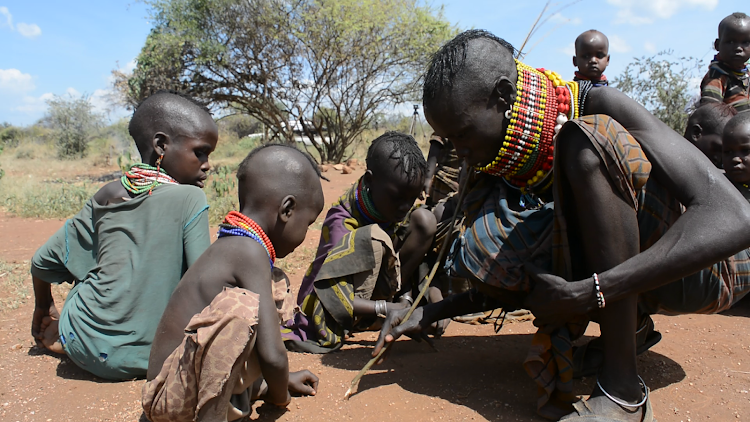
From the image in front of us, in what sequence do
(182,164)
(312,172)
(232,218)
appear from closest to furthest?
(232,218) → (312,172) → (182,164)

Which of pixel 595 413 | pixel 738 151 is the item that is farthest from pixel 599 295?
pixel 738 151

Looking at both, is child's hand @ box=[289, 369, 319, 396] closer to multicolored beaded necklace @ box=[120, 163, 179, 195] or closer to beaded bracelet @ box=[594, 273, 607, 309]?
multicolored beaded necklace @ box=[120, 163, 179, 195]

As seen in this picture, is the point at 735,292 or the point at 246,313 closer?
the point at 246,313

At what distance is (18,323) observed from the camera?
→ 3.37 m

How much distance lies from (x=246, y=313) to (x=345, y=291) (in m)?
1.22

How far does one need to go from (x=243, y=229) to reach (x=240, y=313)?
414 millimetres

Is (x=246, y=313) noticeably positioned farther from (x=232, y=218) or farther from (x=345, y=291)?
(x=345, y=291)

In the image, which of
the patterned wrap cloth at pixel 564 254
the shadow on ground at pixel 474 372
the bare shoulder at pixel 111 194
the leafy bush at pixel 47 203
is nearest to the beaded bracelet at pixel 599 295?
the patterned wrap cloth at pixel 564 254

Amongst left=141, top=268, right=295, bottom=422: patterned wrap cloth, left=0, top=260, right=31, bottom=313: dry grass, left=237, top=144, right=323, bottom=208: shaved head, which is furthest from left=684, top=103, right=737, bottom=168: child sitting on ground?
left=0, top=260, right=31, bottom=313: dry grass

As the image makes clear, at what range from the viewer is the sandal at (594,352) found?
2336 mm

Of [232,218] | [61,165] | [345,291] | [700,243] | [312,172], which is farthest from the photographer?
[61,165]

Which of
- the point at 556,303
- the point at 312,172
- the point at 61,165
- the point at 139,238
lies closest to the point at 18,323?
the point at 139,238

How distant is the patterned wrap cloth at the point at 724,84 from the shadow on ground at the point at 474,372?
3.09 meters

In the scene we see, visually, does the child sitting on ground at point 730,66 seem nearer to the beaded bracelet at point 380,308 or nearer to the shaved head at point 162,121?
the beaded bracelet at point 380,308
